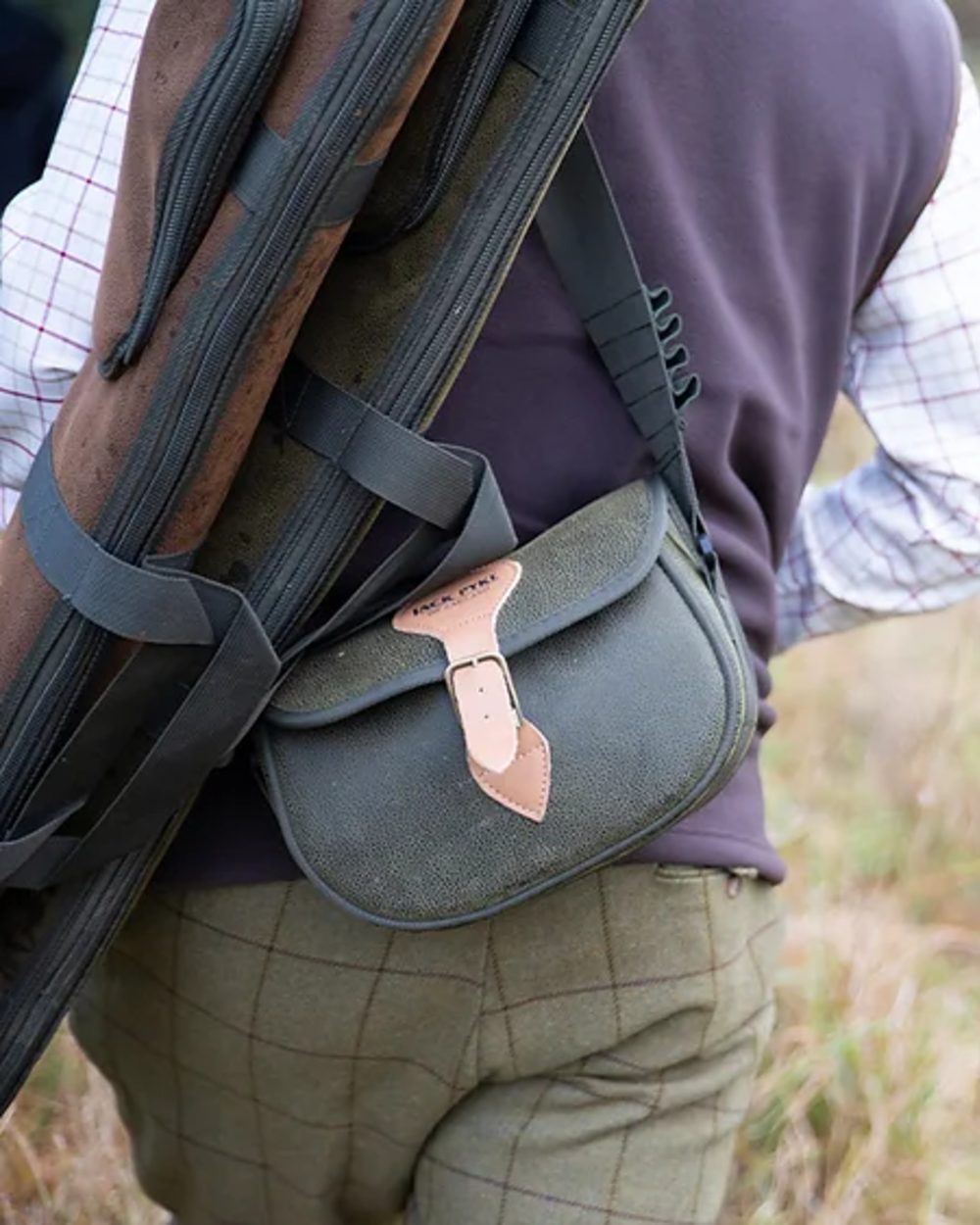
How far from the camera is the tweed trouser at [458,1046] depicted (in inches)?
51.0

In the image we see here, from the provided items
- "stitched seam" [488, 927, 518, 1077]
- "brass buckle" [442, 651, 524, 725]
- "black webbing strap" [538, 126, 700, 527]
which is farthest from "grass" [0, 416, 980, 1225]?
"black webbing strap" [538, 126, 700, 527]

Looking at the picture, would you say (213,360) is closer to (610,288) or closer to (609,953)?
(610,288)

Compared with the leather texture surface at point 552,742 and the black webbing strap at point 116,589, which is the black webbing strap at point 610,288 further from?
the black webbing strap at point 116,589

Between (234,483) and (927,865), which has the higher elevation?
(234,483)

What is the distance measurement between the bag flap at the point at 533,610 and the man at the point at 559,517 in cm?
5

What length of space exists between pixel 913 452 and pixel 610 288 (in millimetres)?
425

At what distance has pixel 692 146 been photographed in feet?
4.04

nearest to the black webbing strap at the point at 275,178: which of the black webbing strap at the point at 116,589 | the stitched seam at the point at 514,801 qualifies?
the black webbing strap at the point at 116,589

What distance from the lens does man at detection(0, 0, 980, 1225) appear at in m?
1.22

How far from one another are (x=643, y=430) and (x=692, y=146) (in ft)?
0.68

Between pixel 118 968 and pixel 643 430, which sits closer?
pixel 643 430

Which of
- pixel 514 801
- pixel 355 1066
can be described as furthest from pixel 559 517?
pixel 355 1066

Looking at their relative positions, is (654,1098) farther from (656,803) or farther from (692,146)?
(692,146)

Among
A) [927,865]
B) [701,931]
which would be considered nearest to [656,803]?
[701,931]
